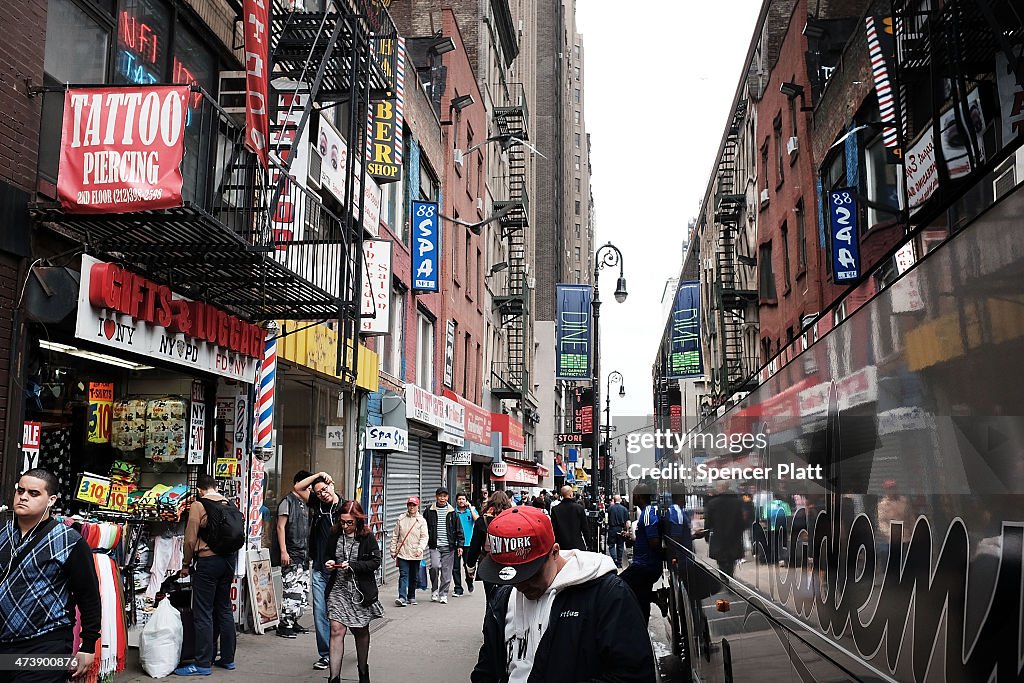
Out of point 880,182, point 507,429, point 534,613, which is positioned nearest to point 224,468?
point 534,613

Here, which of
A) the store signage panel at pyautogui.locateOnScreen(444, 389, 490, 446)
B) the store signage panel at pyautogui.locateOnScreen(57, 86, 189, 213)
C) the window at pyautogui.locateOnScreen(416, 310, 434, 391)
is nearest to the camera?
the store signage panel at pyautogui.locateOnScreen(57, 86, 189, 213)

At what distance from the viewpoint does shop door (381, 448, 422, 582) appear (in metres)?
21.3

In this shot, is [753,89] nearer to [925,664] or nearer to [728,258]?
[728,258]

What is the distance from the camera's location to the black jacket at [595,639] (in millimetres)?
3658

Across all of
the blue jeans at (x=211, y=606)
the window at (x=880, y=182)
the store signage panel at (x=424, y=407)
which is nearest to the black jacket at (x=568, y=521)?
the blue jeans at (x=211, y=606)

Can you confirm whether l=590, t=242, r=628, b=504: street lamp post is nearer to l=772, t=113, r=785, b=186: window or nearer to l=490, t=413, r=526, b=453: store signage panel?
l=490, t=413, r=526, b=453: store signage panel

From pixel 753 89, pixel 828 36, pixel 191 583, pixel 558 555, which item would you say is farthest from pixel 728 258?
pixel 558 555

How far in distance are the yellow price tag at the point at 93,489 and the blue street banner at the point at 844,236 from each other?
757cm

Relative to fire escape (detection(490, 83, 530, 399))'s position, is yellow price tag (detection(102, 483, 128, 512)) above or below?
below

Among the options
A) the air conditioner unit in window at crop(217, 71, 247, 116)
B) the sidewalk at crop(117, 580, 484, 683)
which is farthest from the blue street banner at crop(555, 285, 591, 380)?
the air conditioner unit in window at crop(217, 71, 247, 116)

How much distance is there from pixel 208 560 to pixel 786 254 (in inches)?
258

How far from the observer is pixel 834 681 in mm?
A: 3346

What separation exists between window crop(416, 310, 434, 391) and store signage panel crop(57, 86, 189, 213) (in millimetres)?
16255

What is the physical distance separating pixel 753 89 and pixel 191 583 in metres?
7.75
